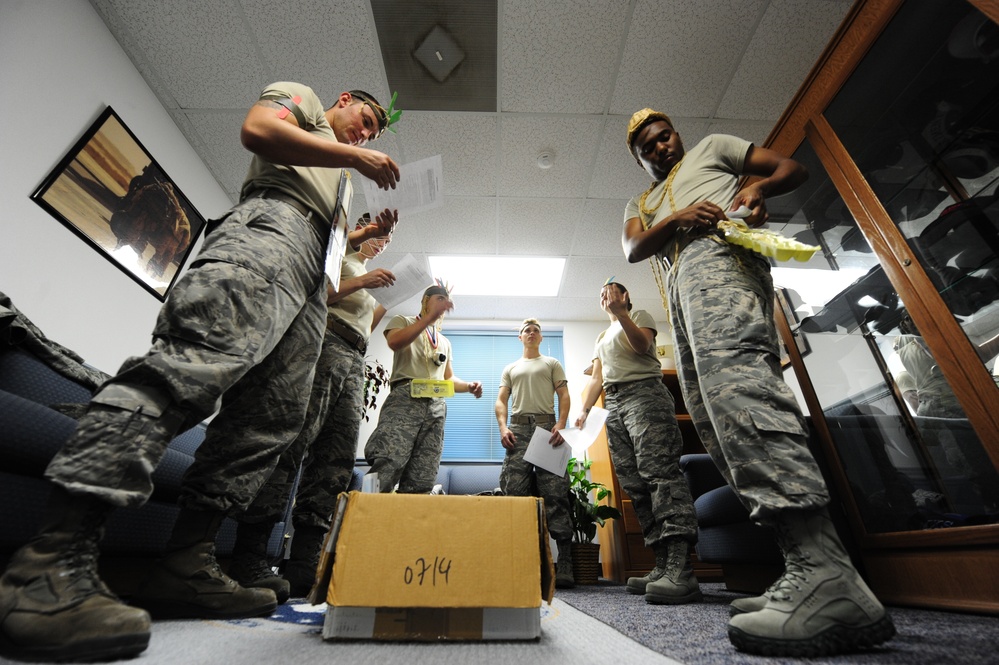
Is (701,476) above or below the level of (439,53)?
below

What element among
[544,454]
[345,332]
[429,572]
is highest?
[345,332]

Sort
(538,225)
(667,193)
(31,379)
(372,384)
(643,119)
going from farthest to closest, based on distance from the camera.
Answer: (372,384) < (538,225) < (643,119) < (667,193) < (31,379)

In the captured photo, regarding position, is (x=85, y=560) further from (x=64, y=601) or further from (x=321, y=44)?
(x=321, y=44)

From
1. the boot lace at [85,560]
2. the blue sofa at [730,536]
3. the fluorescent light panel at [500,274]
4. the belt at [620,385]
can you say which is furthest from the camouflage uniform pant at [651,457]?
the fluorescent light panel at [500,274]

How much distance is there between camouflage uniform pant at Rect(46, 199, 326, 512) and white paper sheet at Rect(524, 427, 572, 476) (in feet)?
4.31

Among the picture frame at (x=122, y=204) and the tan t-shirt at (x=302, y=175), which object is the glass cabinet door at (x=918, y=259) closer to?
the tan t-shirt at (x=302, y=175)

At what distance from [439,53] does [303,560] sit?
7.21 feet

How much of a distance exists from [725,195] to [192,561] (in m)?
1.45

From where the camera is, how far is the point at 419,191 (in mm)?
1301

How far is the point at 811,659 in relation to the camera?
626mm

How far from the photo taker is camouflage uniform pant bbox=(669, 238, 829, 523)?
2.47ft

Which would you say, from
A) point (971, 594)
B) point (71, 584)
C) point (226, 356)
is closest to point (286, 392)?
point (226, 356)

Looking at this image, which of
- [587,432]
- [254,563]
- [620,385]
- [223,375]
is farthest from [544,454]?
[223,375]

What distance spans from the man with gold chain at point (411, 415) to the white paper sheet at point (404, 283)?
0.36 meters
